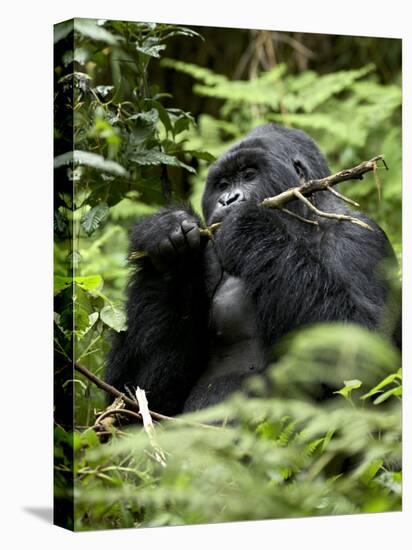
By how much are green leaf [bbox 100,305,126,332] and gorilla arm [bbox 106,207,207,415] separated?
8cm

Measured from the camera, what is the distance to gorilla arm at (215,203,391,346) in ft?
12.4

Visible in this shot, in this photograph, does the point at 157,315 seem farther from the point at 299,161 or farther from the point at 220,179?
the point at 299,161

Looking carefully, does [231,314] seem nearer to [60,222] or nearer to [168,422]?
[168,422]

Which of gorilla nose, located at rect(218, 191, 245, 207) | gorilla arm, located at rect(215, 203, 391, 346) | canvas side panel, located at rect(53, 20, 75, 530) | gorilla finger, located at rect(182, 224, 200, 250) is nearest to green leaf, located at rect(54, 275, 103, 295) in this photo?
canvas side panel, located at rect(53, 20, 75, 530)

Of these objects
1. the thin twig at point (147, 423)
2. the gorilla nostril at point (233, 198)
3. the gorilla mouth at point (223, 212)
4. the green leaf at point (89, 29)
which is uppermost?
the green leaf at point (89, 29)

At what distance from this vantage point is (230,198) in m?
4.10

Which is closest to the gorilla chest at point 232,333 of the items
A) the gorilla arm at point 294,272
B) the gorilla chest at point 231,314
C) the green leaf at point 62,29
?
the gorilla chest at point 231,314

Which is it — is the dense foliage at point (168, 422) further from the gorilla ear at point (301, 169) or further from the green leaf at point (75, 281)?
the gorilla ear at point (301, 169)

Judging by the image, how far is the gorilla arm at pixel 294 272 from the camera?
379 centimetres

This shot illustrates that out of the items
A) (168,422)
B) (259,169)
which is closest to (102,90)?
(259,169)

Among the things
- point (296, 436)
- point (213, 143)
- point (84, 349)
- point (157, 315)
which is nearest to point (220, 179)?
point (157, 315)

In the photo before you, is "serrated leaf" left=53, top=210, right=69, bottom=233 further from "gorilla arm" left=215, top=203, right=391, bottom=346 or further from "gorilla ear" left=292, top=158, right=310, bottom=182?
"gorilla ear" left=292, top=158, right=310, bottom=182

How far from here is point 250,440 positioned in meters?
1.83

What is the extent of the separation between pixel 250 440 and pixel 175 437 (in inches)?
5.9
